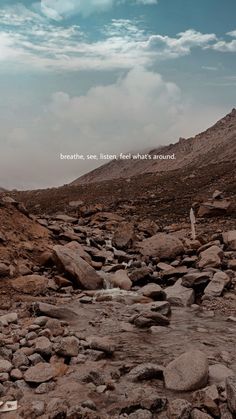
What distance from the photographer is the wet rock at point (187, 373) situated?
6.58 metres

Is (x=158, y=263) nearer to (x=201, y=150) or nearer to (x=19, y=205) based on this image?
(x=19, y=205)

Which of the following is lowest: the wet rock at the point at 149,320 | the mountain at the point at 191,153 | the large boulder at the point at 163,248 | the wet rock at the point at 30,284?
the wet rock at the point at 149,320

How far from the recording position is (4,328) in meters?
9.05

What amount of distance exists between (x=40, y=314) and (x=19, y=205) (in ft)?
27.5

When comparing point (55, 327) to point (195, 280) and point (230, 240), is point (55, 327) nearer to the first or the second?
point (195, 280)

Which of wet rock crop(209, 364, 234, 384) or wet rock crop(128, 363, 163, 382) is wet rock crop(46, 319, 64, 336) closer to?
wet rock crop(128, 363, 163, 382)

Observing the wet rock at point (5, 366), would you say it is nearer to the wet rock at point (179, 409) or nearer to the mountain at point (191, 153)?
the wet rock at point (179, 409)

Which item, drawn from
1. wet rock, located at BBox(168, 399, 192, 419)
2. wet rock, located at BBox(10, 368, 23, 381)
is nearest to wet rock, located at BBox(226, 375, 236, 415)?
wet rock, located at BBox(168, 399, 192, 419)

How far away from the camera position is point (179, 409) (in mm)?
5695

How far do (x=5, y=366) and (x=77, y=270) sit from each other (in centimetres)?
661

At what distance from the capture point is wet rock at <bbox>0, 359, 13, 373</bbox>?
6.88 m

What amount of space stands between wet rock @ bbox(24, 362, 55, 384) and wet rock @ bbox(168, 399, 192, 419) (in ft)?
6.60

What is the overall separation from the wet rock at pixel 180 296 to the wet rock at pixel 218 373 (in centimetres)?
460

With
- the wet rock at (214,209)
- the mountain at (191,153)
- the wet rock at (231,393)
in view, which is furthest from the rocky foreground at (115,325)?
the mountain at (191,153)
